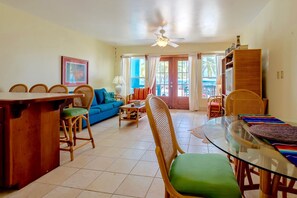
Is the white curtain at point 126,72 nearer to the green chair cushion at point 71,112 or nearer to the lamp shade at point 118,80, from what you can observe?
the lamp shade at point 118,80

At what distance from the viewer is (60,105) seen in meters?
2.67

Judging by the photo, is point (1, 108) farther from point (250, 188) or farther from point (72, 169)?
point (250, 188)

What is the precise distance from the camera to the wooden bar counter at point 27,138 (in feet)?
6.51

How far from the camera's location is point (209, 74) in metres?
7.58

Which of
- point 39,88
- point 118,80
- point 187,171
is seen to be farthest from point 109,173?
point 118,80

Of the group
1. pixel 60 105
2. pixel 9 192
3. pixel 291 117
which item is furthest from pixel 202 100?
pixel 9 192

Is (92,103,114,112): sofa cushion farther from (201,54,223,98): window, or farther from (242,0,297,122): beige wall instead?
(242,0,297,122): beige wall

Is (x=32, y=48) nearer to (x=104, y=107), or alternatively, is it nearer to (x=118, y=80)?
(x=104, y=107)

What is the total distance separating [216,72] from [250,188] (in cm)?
610

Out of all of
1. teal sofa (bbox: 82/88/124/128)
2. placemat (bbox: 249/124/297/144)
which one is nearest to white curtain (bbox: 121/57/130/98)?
teal sofa (bbox: 82/88/124/128)

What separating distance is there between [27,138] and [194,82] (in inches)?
242

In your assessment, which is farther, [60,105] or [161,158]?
[60,105]

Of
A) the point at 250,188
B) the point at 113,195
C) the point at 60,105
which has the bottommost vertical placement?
the point at 113,195

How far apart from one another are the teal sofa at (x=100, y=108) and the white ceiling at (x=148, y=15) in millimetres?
1849
